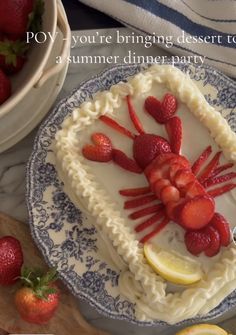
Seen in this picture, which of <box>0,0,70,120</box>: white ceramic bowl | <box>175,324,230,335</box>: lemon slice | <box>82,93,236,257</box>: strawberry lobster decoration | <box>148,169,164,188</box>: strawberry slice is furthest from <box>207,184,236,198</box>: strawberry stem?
<box>0,0,70,120</box>: white ceramic bowl

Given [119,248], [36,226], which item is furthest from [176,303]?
[36,226]

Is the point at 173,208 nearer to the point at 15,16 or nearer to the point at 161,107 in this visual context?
the point at 161,107

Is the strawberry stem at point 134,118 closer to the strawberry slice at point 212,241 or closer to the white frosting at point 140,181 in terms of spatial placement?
the white frosting at point 140,181

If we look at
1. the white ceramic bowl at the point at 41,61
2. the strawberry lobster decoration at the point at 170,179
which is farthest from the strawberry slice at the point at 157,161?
the white ceramic bowl at the point at 41,61

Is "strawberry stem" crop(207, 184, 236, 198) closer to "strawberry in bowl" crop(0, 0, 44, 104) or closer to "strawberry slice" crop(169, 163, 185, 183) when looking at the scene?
"strawberry slice" crop(169, 163, 185, 183)

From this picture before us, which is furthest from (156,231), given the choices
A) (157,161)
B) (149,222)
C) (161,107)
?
(161,107)

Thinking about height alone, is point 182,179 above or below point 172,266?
above

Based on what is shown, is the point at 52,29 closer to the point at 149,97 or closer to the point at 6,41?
the point at 6,41
